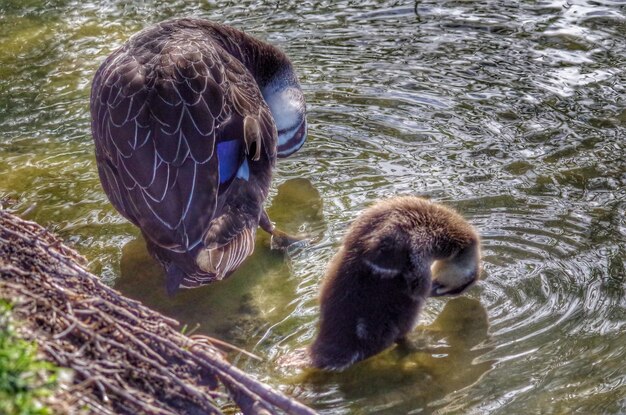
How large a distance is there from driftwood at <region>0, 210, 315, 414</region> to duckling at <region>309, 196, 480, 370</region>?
3.75ft

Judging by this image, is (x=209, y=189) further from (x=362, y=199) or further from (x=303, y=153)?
(x=303, y=153)

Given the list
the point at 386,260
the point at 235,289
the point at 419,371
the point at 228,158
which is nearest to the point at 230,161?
the point at 228,158

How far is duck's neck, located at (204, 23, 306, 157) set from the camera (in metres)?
6.66

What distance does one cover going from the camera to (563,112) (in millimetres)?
6898

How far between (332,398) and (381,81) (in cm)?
375

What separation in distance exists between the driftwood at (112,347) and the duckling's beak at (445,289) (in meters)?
1.80

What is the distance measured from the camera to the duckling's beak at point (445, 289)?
16.4ft

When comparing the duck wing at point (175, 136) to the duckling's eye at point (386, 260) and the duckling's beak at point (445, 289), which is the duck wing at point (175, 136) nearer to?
the duckling's eye at point (386, 260)

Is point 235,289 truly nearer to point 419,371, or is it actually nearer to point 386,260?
point 386,260

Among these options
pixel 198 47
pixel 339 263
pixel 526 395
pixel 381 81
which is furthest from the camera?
pixel 381 81

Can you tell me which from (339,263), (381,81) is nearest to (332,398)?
(339,263)

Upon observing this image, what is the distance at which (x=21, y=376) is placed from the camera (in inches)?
110

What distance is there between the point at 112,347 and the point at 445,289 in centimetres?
227

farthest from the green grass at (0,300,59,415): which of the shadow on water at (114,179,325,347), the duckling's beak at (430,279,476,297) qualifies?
the duckling's beak at (430,279,476,297)
